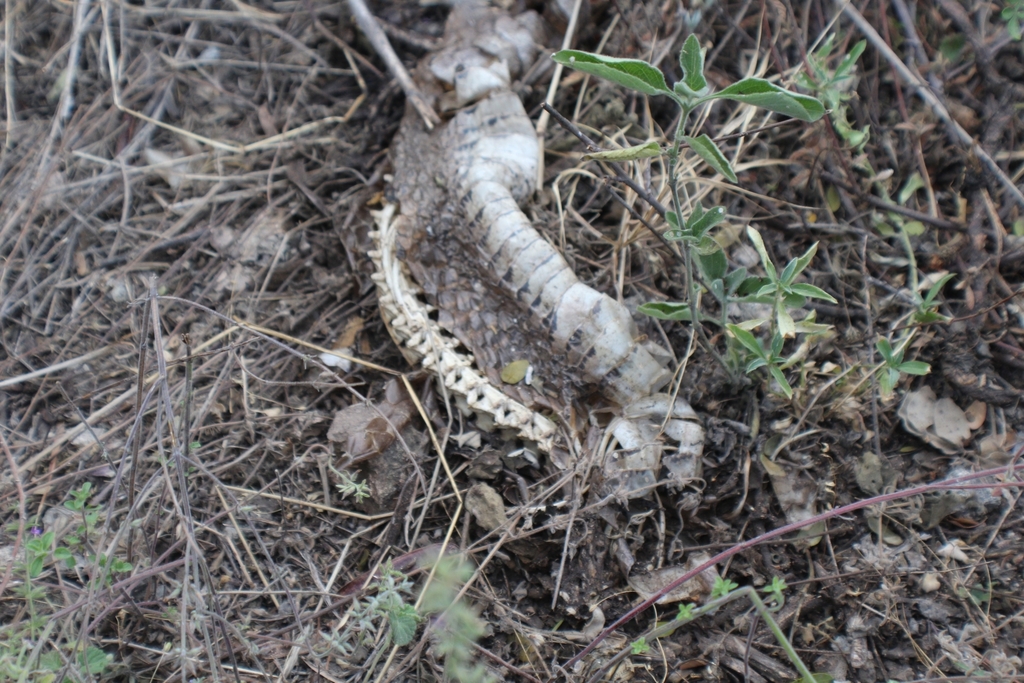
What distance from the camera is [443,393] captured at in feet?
6.26

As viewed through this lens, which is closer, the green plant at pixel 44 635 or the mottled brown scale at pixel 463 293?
the green plant at pixel 44 635

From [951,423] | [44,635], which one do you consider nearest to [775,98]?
[951,423]

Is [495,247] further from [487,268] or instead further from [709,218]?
[709,218]

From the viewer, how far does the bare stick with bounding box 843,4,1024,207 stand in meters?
1.95

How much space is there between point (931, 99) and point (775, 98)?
48.8 inches

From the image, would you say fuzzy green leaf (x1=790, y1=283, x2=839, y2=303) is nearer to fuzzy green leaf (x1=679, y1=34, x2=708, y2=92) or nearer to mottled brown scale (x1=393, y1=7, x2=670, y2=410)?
mottled brown scale (x1=393, y1=7, x2=670, y2=410)

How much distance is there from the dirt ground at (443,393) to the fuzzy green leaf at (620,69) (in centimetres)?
65

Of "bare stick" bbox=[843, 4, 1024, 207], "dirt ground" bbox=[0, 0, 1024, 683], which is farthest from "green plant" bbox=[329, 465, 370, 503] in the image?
"bare stick" bbox=[843, 4, 1024, 207]

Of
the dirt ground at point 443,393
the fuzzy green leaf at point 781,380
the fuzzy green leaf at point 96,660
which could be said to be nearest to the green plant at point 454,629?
the dirt ground at point 443,393

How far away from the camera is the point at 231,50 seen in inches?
102

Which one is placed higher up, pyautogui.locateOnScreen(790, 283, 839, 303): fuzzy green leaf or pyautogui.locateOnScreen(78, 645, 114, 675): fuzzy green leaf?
pyautogui.locateOnScreen(790, 283, 839, 303): fuzzy green leaf

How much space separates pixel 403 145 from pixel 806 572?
1.83 m

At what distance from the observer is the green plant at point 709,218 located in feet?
4.14

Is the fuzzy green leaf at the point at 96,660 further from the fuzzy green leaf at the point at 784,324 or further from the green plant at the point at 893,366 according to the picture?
the green plant at the point at 893,366
